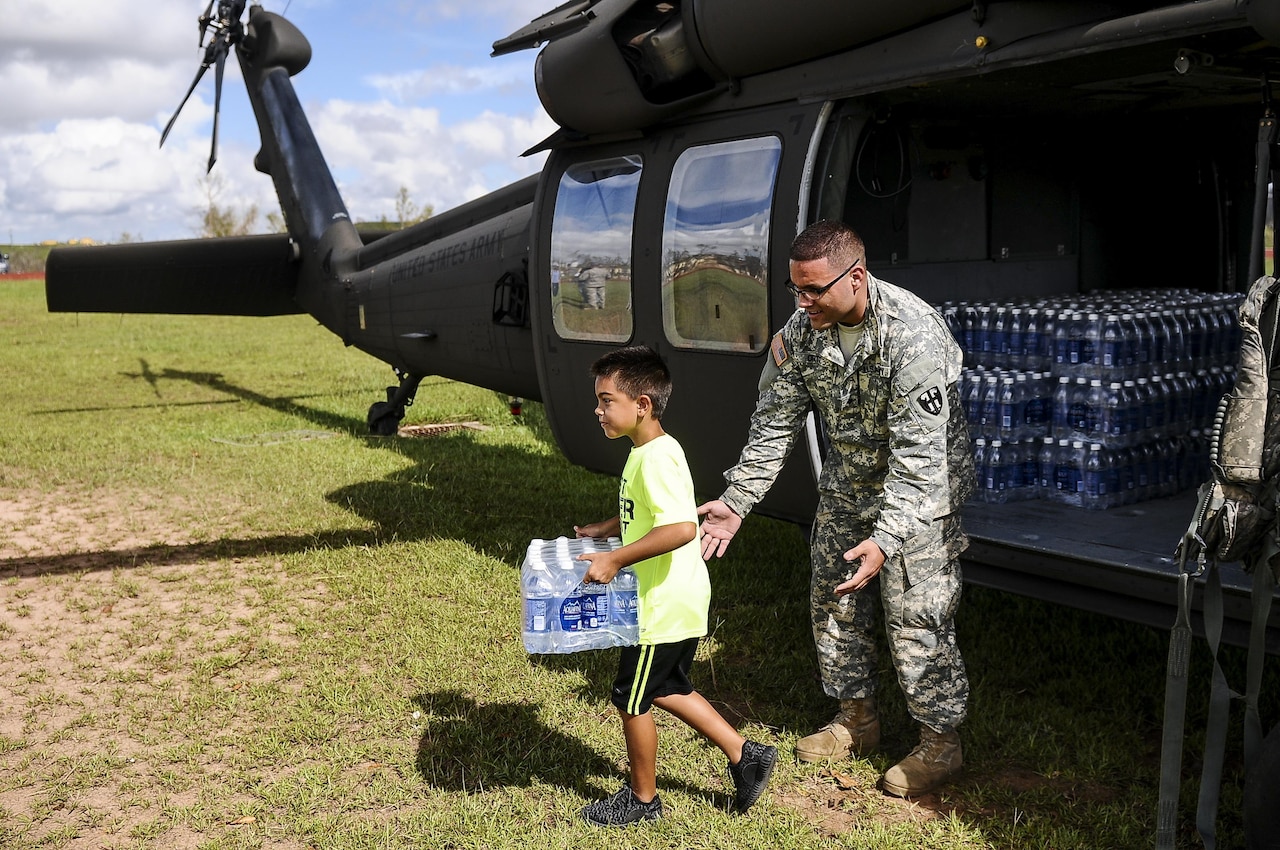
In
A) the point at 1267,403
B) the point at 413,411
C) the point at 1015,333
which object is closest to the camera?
the point at 1267,403

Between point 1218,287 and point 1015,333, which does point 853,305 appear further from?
point 1218,287

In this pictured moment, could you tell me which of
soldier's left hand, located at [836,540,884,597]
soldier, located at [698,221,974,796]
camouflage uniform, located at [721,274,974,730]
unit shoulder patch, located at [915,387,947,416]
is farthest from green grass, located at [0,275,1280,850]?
unit shoulder patch, located at [915,387,947,416]

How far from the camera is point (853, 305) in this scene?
367 centimetres

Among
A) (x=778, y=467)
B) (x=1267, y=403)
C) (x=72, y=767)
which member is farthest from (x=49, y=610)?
(x=1267, y=403)

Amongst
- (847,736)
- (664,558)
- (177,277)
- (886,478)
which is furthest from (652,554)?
(177,277)

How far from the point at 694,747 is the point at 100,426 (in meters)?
9.89

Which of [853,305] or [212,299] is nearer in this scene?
[853,305]

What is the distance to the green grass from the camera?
12.7 feet

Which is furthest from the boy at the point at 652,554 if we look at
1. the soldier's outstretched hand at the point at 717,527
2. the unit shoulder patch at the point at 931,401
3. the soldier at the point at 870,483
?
the unit shoulder patch at the point at 931,401

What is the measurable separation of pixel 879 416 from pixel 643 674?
3.80 ft

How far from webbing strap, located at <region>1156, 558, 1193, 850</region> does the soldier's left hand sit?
2.73 ft

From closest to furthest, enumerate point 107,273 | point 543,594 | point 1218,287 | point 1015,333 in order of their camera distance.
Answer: point 543,594
point 1015,333
point 1218,287
point 107,273

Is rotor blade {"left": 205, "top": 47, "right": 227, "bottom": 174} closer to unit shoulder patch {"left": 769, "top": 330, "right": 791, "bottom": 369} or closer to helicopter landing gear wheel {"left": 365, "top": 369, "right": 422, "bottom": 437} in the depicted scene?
helicopter landing gear wheel {"left": 365, "top": 369, "right": 422, "bottom": 437}

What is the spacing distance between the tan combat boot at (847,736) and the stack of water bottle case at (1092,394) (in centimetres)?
151
